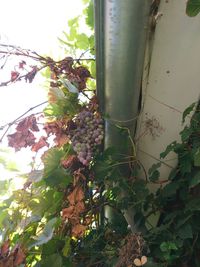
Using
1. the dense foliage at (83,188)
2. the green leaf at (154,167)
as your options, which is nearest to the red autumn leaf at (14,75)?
the dense foliage at (83,188)

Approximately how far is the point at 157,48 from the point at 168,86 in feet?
0.37

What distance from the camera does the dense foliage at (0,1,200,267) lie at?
3.19 feet

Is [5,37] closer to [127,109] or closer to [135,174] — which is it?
[127,109]

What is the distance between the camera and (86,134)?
104 cm

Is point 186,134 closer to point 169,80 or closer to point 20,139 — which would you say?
point 169,80

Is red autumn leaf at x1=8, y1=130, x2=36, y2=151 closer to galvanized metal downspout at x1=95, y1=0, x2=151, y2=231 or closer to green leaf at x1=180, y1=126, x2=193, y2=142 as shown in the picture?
galvanized metal downspout at x1=95, y1=0, x2=151, y2=231

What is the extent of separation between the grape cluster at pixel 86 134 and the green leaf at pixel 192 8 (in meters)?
0.38

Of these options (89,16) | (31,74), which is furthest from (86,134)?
(89,16)

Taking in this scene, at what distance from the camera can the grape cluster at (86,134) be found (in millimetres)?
1011

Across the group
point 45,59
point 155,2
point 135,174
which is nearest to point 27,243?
point 135,174

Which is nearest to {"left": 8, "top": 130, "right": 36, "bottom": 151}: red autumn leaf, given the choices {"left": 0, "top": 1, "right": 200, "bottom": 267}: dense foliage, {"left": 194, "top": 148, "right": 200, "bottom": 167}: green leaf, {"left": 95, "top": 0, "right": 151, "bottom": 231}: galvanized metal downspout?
{"left": 0, "top": 1, "right": 200, "bottom": 267}: dense foliage

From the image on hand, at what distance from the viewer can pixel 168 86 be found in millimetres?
1028

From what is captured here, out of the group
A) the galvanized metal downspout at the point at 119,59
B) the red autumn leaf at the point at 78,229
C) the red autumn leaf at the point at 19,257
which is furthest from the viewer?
the red autumn leaf at the point at 78,229

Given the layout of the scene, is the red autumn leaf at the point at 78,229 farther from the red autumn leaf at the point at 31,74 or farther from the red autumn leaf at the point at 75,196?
the red autumn leaf at the point at 31,74
